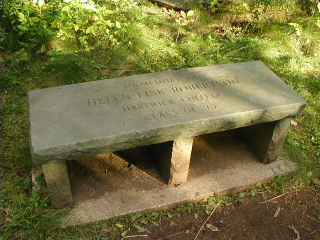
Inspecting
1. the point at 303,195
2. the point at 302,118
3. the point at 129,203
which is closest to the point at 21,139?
the point at 129,203

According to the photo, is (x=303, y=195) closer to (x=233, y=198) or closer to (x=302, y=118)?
(x=233, y=198)

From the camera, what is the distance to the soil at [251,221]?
2348mm

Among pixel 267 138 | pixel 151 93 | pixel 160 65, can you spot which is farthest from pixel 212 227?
pixel 160 65

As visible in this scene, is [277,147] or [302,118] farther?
[302,118]

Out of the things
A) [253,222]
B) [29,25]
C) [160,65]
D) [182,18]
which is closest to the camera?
[253,222]

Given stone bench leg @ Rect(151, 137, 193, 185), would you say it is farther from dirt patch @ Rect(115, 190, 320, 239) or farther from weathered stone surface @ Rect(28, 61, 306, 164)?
dirt patch @ Rect(115, 190, 320, 239)

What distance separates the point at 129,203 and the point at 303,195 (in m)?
1.35

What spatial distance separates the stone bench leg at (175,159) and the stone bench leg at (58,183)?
70 cm

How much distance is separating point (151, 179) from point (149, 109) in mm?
634

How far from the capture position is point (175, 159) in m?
2.39

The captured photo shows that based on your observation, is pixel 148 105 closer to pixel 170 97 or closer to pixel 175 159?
pixel 170 97

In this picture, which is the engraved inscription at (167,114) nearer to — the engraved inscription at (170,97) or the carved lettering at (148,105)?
the engraved inscription at (170,97)

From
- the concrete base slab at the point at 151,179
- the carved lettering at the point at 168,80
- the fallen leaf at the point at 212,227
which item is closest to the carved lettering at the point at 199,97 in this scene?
the carved lettering at the point at 168,80

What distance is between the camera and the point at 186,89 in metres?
2.49
